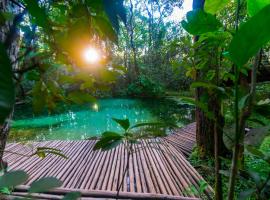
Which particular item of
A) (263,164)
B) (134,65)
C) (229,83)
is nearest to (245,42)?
(229,83)

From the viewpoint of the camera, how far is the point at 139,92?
45.0ft

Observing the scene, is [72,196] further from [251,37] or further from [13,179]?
[251,37]

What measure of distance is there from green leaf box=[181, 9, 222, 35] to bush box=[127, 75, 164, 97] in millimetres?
12711

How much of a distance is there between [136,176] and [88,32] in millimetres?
2475

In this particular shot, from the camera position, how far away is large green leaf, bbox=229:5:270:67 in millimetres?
295

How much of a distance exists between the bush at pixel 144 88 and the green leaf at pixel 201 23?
1271 cm

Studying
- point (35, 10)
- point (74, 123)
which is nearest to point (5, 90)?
point (35, 10)

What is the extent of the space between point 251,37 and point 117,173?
2.59 metres

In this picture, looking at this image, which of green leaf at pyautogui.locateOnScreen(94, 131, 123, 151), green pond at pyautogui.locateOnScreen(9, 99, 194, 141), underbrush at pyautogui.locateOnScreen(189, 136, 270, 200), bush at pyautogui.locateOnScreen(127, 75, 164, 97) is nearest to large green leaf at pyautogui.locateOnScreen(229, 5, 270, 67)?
green leaf at pyautogui.locateOnScreen(94, 131, 123, 151)

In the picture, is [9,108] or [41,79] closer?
[9,108]

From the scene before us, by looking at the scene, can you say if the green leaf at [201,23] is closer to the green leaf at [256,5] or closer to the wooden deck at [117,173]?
the green leaf at [256,5]

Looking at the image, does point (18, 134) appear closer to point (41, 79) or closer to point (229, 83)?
point (229, 83)

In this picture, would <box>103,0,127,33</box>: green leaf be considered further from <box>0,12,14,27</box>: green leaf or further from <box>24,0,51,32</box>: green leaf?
<box>0,12,14,27</box>: green leaf

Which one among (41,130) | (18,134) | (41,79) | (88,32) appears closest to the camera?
(88,32)
